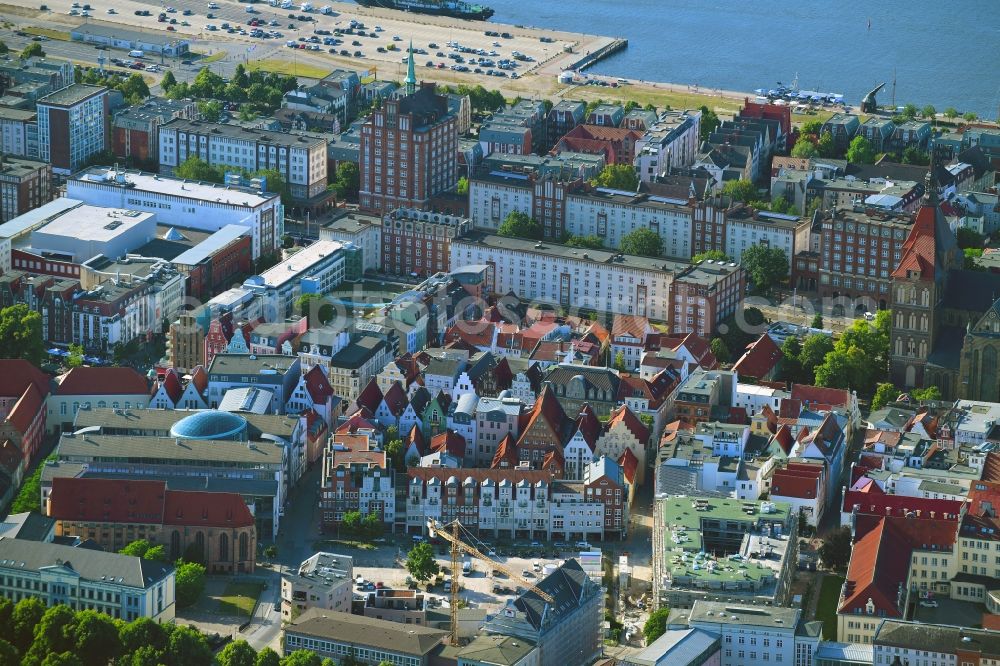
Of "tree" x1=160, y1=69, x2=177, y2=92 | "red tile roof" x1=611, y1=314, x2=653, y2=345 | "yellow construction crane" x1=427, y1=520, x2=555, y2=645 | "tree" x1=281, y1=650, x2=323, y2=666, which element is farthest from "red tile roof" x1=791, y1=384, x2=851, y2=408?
"tree" x1=160, y1=69, x2=177, y2=92

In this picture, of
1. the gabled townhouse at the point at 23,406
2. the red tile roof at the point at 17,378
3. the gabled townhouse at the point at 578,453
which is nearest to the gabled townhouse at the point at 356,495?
the gabled townhouse at the point at 578,453

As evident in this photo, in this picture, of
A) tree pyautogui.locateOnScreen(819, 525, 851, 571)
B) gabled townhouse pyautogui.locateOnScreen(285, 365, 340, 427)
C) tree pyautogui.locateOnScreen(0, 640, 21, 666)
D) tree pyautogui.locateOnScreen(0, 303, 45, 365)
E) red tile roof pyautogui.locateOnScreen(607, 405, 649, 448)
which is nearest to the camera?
tree pyautogui.locateOnScreen(0, 640, 21, 666)

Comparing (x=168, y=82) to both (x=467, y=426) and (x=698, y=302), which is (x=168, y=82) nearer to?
(x=698, y=302)

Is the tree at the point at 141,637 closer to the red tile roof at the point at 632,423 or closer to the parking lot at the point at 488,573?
the parking lot at the point at 488,573

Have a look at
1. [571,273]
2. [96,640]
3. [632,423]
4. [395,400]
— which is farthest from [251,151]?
[96,640]

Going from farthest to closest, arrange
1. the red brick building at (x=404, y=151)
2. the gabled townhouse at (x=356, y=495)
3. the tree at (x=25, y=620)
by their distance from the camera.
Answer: the red brick building at (x=404, y=151) < the gabled townhouse at (x=356, y=495) < the tree at (x=25, y=620)

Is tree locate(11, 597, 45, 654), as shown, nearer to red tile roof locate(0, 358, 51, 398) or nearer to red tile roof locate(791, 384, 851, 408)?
red tile roof locate(0, 358, 51, 398)

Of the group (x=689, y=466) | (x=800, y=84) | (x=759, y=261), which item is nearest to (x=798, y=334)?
(x=759, y=261)
